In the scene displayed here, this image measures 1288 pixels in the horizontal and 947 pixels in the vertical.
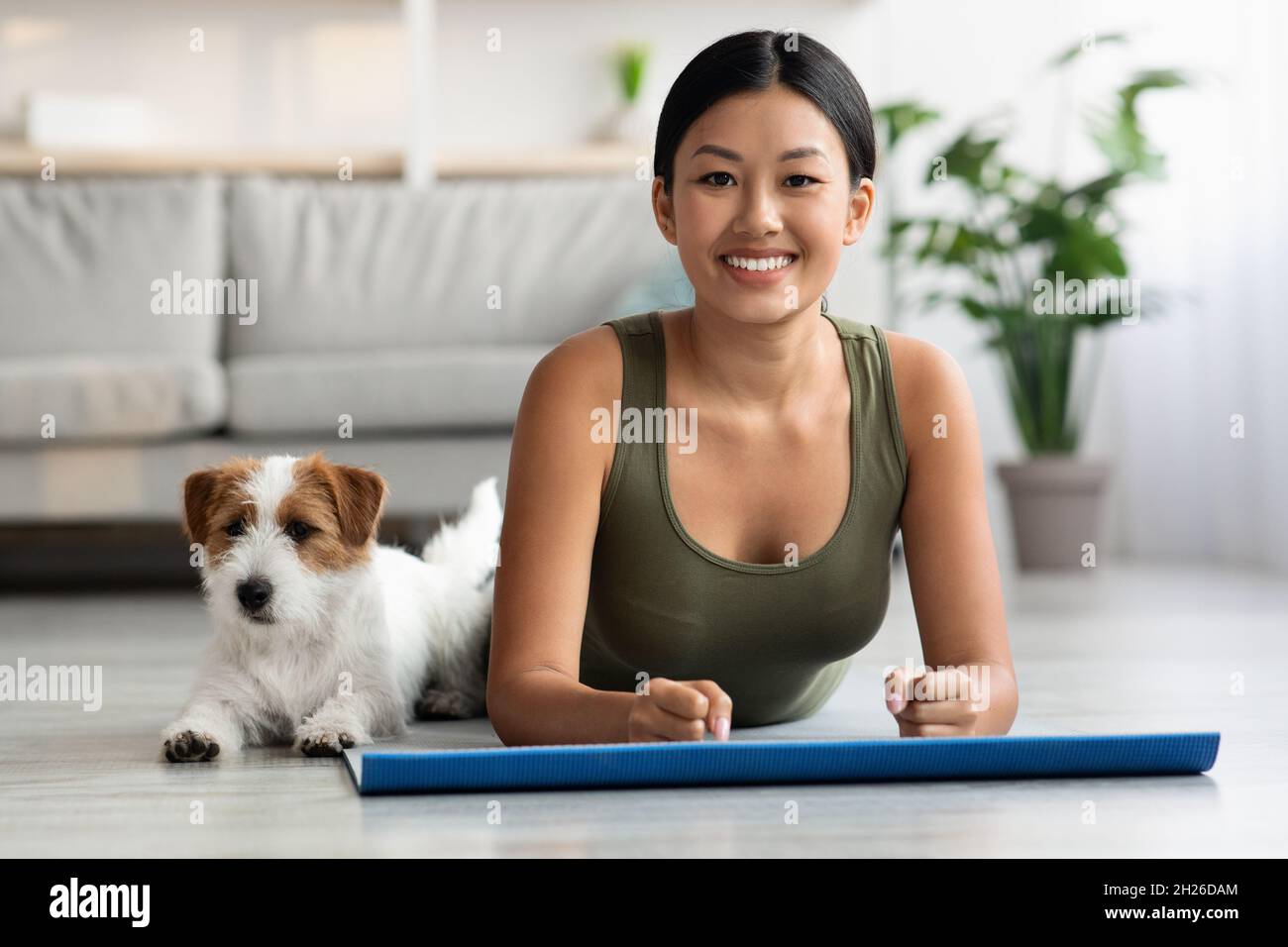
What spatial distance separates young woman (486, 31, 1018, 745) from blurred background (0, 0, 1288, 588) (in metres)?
1.73

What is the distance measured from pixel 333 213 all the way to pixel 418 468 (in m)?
1.13

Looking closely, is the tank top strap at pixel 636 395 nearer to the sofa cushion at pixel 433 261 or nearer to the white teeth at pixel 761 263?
the white teeth at pixel 761 263

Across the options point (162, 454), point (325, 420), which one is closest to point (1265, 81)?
point (325, 420)

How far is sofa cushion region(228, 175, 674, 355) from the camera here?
3787 mm

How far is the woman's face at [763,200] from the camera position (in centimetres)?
137

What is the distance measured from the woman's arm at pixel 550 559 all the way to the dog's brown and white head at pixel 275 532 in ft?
0.60

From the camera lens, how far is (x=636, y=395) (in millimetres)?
1466

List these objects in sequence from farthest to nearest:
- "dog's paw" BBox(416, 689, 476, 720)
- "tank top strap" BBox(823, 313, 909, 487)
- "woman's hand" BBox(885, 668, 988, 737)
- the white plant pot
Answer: the white plant pot
"dog's paw" BBox(416, 689, 476, 720)
"tank top strap" BBox(823, 313, 909, 487)
"woman's hand" BBox(885, 668, 988, 737)

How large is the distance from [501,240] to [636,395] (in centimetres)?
256

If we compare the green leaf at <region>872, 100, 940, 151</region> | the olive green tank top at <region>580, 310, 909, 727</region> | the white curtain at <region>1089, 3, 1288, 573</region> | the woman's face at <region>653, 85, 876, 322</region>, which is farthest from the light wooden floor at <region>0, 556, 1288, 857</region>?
the green leaf at <region>872, 100, 940, 151</region>

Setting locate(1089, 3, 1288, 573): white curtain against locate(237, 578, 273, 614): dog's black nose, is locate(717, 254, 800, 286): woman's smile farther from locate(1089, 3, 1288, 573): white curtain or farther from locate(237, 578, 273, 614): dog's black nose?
locate(1089, 3, 1288, 573): white curtain

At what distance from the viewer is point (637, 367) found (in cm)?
148

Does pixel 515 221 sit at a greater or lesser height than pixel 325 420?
greater

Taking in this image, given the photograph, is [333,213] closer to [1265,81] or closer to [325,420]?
[325,420]
